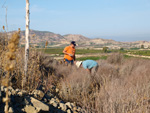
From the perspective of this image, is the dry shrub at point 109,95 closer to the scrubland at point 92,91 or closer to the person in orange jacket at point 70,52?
the scrubland at point 92,91

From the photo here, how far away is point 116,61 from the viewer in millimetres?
12891

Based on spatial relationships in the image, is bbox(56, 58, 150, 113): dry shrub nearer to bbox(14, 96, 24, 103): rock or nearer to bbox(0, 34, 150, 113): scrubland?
bbox(0, 34, 150, 113): scrubland

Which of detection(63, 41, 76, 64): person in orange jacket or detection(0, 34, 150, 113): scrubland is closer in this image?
detection(0, 34, 150, 113): scrubland

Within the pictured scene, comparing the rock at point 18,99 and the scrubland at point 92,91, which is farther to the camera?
the scrubland at point 92,91

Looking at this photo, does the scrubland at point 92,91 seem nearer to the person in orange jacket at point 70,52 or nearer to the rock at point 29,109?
the rock at point 29,109

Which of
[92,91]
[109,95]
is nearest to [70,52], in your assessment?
[92,91]

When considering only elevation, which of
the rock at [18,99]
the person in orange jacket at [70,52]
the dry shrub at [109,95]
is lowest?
the dry shrub at [109,95]

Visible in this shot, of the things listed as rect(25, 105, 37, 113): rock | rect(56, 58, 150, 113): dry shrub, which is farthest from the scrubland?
rect(25, 105, 37, 113): rock

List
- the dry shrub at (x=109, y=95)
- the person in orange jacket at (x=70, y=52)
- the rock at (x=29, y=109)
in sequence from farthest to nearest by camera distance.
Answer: the person in orange jacket at (x=70, y=52) < the dry shrub at (x=109, y=95) < the rock at (x=29, y=109)

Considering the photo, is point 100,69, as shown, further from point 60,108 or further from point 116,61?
point 116,61

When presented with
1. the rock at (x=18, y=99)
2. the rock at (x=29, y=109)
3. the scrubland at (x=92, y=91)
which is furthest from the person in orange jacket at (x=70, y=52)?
the rock at (x=29, y=109)

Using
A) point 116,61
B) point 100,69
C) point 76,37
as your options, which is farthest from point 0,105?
point 76,37

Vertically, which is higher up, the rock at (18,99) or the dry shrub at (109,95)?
the rock at (18,99)

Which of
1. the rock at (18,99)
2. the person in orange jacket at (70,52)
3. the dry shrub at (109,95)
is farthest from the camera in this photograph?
the person in orange jacket at (70,52)
